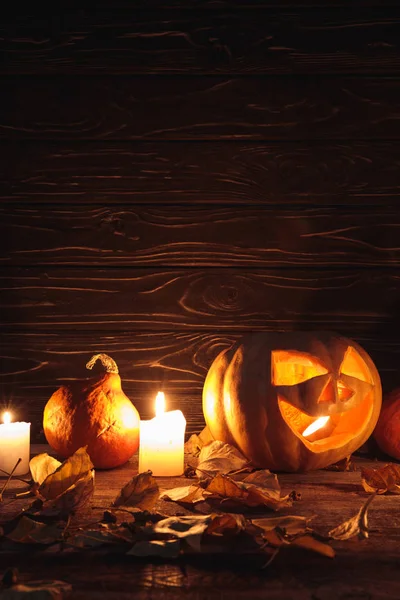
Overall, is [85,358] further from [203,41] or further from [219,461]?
[203,41]

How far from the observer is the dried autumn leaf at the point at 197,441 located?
65.6 inches

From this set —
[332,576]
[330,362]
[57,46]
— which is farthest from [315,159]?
[332,576]

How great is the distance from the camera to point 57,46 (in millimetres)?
1773

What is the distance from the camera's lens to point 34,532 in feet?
3.38

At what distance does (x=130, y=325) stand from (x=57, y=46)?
0.75 metres

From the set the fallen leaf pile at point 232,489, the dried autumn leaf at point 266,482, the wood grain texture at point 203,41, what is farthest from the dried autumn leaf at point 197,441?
the wood grain texture at point 203,41

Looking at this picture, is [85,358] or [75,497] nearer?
[75,497]

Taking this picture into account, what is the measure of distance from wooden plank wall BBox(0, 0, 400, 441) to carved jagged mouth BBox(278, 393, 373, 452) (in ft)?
1.06

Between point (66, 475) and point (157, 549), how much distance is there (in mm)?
327

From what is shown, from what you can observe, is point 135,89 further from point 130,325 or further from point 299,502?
point 299,502

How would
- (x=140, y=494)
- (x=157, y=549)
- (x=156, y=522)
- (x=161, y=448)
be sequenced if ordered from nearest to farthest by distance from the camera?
(x=157, y=549) < (x=156, y=522) < (x=140, y=494) < (x=161, y=448)

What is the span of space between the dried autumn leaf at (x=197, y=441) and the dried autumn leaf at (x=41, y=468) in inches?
16.4

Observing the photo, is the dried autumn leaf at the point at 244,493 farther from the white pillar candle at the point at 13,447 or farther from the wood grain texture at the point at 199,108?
the wood grain texture at the point at 199,108

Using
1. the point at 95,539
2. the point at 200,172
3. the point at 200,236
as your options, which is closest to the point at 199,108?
the point at 200,172
